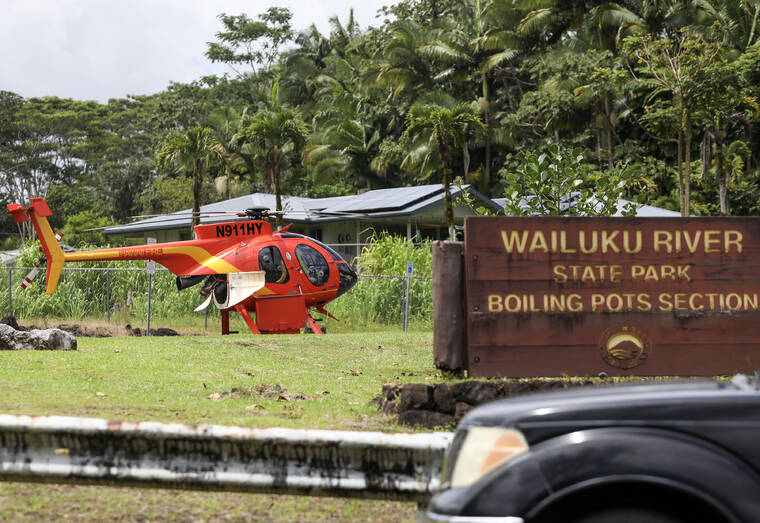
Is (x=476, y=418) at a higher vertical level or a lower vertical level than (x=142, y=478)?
higher

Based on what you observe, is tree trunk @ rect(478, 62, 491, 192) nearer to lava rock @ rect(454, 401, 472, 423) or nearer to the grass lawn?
the grass lawn

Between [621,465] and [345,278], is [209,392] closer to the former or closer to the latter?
[621,465]

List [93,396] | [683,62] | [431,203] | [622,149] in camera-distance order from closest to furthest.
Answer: [93,396] → [683,62] → [431,203] → [622,149]

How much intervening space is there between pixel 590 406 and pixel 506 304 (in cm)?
482

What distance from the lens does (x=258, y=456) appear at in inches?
160

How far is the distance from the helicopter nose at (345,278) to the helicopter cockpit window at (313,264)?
0.48 meters

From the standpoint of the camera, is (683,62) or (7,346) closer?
(7,346)

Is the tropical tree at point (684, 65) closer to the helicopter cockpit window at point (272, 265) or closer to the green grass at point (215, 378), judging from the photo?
the helicopter cockpit window at point (272, 265)

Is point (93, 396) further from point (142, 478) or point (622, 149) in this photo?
point (622, 149)

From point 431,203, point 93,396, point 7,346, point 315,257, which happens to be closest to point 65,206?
point 431,203

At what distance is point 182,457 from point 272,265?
1456 centimetres

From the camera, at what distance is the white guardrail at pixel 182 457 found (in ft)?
13.2

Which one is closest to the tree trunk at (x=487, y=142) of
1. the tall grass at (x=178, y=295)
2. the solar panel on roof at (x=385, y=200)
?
the solar panel on roof at (x=385, y=200)

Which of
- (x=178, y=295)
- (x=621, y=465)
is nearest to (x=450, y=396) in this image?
(x=621, y=465)
